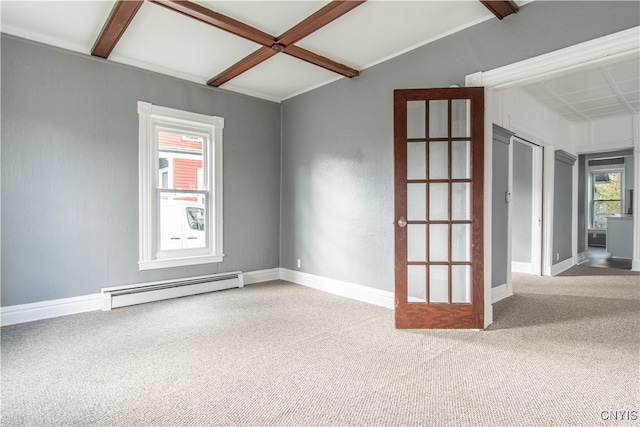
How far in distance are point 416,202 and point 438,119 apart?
0.80 metres

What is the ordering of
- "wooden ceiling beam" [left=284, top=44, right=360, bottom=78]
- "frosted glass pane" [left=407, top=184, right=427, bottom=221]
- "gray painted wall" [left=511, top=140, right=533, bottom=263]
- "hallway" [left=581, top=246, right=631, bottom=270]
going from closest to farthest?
"frosted glass pane" [left=407, top=184, right=427, bottom=221] → "wooden ceiling beam" [left=284, top=44, right=360, bottom=78] → "gray painted wall" [left=511, top=140, right=533, bottom=263] → "hallway" [left=581, top=246, right=631, bottom=270]

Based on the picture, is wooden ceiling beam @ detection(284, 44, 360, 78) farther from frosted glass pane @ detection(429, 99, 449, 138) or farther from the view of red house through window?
the view of red house through window

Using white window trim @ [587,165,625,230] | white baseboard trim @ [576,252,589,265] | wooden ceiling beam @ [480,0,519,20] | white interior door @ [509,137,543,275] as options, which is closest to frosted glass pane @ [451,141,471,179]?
wooden ceiling beam @ [480,0,519,20]

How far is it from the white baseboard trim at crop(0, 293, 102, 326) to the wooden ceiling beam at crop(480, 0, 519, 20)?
448cm

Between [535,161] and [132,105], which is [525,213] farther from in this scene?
[132,105]

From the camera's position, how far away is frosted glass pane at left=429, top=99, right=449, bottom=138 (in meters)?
3.12

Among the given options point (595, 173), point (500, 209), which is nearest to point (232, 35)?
point (500, 209)

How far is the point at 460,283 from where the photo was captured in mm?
3119

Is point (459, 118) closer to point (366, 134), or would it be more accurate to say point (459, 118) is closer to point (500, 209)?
point (366, 134)

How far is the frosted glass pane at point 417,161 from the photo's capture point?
326cm

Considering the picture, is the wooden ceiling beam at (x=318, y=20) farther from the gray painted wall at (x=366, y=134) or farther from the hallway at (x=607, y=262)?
the hallway at (x=607, y=262)

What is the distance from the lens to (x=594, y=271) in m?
5.79

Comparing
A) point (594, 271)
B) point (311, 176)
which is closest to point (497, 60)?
point (311, 176)

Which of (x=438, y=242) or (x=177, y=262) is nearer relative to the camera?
(x=438, y=242)
